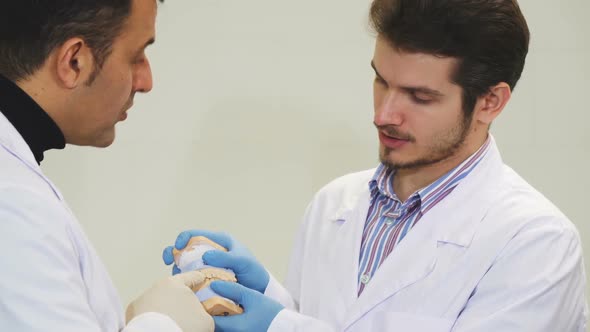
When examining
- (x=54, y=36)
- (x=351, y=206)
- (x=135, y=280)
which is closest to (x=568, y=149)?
(x=351, y=206)

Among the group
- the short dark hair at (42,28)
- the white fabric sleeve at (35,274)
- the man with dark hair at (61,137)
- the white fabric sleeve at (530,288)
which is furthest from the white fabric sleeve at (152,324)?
the white fabric sleeve at (530,288)

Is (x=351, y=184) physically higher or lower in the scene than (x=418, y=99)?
lower

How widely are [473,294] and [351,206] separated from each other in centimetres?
34

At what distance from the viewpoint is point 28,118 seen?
1.01 m

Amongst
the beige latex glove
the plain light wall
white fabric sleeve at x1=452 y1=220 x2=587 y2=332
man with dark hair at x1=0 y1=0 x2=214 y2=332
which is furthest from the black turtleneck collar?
the plain light wall

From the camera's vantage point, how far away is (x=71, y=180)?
6.89ft

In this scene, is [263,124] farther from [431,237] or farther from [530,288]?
[530,288]

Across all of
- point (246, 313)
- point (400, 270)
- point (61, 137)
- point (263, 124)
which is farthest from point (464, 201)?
point (263, 124)

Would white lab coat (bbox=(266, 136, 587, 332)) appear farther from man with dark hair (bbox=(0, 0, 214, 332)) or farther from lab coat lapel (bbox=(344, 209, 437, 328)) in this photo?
man with dark hair (bbox=(0, 0, 214, 332))

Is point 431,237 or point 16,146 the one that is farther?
point 431,237

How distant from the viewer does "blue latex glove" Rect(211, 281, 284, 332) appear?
51.9 inches

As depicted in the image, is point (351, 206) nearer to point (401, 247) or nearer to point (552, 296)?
point (401, 247)

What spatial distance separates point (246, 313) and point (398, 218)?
1.15 feet

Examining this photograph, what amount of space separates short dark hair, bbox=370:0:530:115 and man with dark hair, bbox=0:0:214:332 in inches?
19.5
